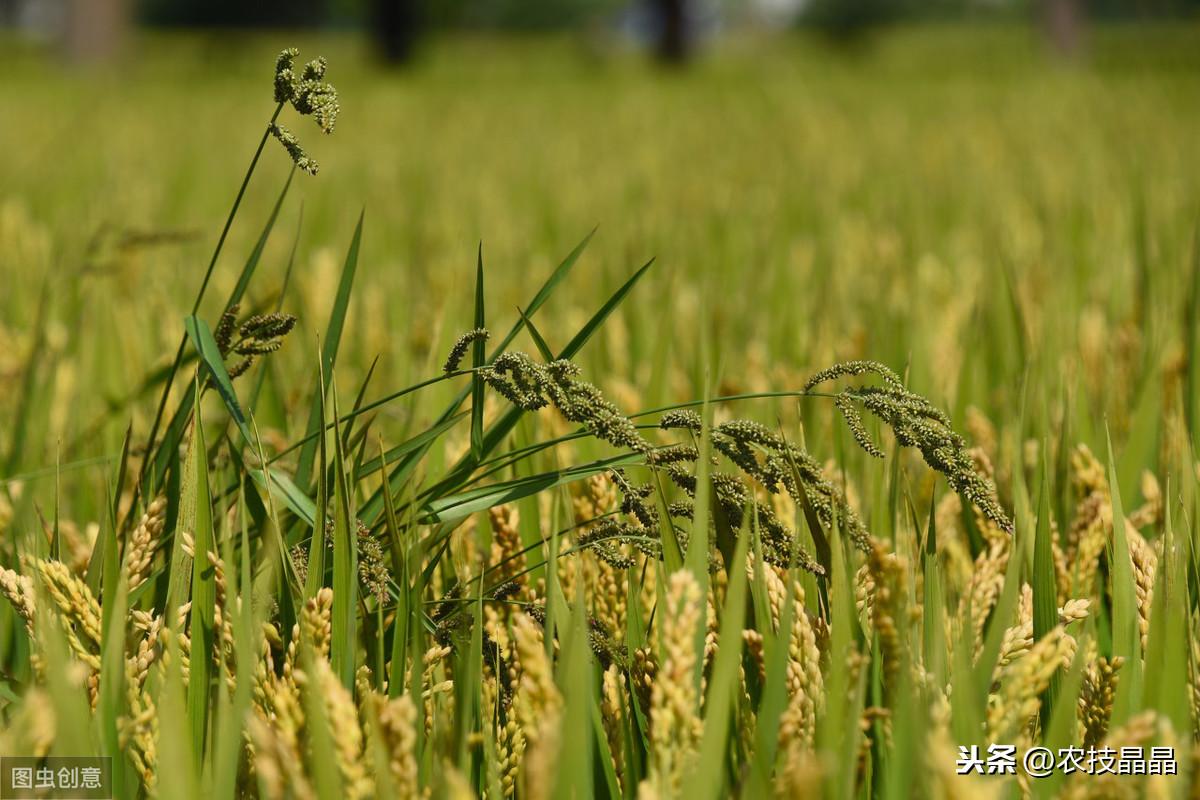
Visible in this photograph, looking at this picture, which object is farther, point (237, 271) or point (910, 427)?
point (237, 271)

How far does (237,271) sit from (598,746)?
7.58 feet

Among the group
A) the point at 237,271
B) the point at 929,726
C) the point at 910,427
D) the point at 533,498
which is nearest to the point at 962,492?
the point at 910,427

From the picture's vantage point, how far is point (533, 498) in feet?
3.88

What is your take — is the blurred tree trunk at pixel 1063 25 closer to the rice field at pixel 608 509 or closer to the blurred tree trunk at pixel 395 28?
the blurred tree trunk at pixel 395 28

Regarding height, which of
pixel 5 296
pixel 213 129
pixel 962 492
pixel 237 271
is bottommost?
pixel 962 492

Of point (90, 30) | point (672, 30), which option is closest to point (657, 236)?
point (90, 30)

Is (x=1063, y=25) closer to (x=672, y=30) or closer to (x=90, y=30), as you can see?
(x=672, y=30)

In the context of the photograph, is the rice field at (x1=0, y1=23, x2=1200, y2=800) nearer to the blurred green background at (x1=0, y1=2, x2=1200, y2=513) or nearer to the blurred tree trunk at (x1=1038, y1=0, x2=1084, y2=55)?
the blurred green background at (x1=0, y1=2, x2=1200, y2=513)

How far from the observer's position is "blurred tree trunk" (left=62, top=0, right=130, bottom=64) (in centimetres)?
1321

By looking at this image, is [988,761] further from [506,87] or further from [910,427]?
[506,87]

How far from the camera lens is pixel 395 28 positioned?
16.7 metres

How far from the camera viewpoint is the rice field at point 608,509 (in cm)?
77

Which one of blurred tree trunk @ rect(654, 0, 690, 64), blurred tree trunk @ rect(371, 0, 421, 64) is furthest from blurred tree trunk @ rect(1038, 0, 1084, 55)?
blurred tree trunk @ rect(371, 0, 421, 64)

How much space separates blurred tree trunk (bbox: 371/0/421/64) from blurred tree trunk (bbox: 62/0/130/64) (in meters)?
3.87
